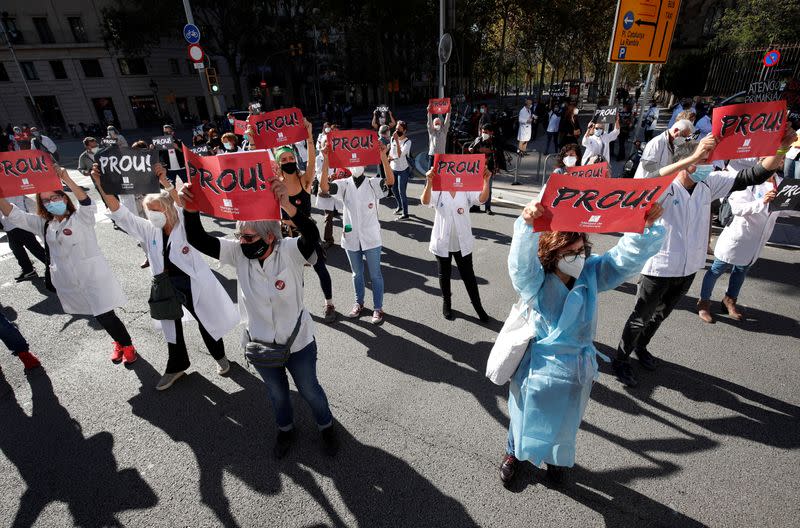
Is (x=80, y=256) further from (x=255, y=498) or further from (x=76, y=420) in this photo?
(x=255, y=498)

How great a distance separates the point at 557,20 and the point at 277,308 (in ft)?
129

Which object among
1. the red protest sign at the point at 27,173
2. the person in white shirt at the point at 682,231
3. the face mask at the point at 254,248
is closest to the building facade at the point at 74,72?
the red protest sign at the point at 27,173

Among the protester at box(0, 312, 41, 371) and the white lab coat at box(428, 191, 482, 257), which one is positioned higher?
the white lab coat at box(428, 191, 482, 257)

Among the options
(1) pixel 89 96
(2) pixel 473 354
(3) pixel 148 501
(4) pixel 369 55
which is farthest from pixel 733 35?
(1) pixel 89 96

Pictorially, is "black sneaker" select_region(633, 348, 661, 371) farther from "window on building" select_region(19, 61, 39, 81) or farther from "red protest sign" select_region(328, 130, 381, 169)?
"window on building" select_region(19, 61, 39, 81)

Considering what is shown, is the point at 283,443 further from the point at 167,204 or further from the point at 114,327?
the point at 114,327

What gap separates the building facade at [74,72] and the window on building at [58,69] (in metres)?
0.07

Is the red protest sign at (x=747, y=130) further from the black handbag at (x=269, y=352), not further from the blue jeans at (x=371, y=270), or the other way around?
the black handbag at (x=269, y=352)

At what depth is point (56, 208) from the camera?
4.02 metres

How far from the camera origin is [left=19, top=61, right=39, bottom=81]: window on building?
3388cm

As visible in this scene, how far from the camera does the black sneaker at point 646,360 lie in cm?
416

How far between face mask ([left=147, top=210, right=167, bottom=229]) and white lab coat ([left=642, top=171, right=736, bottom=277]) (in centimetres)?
433

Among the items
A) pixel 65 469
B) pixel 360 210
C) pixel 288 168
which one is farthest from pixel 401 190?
pixel 65 469

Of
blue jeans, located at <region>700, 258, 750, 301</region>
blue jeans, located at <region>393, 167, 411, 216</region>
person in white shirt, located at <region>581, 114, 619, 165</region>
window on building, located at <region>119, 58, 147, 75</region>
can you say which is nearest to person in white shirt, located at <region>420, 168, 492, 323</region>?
blue jeans, located at <region>700, 258, 750, 301</region>
